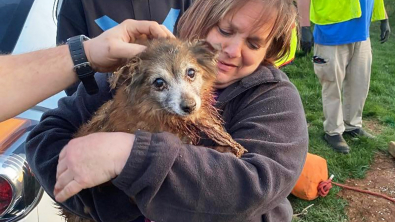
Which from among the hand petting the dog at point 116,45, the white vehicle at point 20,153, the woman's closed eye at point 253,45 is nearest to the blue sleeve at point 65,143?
the white vehicle at point 20,153

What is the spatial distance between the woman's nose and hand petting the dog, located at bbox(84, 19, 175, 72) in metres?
0.40

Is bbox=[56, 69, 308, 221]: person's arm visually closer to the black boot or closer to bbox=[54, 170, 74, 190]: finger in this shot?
bbox=[54, 170, 74, 190]: finger

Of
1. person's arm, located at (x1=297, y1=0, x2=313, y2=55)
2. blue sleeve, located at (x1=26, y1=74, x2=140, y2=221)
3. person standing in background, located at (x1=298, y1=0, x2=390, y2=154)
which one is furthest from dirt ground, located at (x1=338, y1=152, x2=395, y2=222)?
blue sleeve, located at (x1=26, y1=74, x2=140, y2=221)

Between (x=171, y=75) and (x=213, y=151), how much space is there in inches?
21.2

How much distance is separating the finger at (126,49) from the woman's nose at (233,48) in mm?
495

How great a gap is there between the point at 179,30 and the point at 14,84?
1021 mm

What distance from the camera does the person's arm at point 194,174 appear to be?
1423mm

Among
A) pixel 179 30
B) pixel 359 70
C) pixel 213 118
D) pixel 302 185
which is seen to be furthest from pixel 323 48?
pixel 213 118

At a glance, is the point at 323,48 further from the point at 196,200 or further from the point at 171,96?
the point at 196,200

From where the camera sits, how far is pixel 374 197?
172 inches

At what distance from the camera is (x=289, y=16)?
83.4 inches

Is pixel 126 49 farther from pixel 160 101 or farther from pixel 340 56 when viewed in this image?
pixel 340 56

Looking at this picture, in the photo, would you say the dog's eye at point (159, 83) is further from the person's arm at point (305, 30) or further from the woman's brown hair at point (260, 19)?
the person's arm at point (305, 30)

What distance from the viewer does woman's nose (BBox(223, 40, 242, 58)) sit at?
6.84 feet
